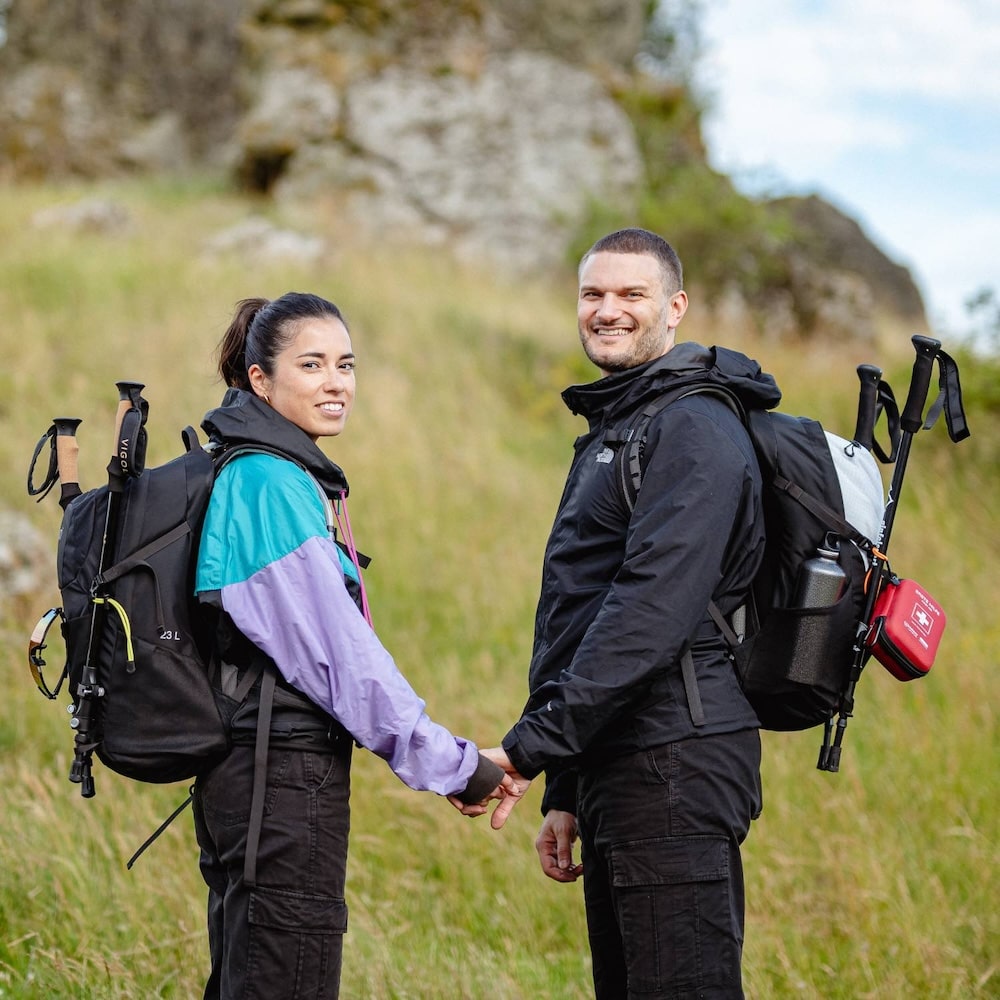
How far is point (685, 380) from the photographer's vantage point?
Result: 281cm

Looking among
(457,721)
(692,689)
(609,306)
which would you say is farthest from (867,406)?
(457,721)

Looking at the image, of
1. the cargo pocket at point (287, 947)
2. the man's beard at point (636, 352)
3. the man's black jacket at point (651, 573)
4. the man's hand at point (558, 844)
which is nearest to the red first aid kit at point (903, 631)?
the man's black jacket at point (651, 573)

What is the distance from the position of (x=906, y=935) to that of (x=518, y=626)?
10.9 ft

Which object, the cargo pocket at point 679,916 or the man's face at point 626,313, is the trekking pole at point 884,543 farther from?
the man's face at point 626,313

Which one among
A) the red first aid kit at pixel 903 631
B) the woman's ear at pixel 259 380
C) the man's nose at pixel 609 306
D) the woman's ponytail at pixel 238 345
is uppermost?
the man's nose at pixel 609 306

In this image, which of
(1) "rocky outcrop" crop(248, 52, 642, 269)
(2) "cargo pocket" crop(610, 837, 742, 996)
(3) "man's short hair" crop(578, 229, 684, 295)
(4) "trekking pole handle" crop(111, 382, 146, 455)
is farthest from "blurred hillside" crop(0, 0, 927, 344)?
(4) "trekking pole handle" crop(111, 382, 146, 455)

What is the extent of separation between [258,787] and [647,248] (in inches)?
67.4

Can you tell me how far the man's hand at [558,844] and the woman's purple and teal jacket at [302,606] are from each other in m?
0.64

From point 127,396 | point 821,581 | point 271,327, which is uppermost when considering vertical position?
point 271,327

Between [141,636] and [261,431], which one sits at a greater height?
[261,431]

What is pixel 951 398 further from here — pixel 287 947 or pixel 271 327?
pixel 287 947

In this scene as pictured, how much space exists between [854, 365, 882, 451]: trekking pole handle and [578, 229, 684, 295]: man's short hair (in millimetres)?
554

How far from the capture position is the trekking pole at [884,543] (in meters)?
2.81

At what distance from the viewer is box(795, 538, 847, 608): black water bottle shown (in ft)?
9.06
